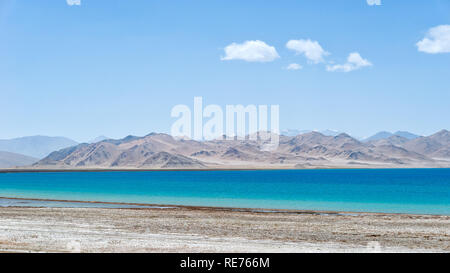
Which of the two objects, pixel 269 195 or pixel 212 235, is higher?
pixel 212 235

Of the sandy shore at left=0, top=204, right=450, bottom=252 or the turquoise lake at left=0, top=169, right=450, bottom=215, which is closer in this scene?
the sandy shore at left=0, top=204, right=450, bottom=252

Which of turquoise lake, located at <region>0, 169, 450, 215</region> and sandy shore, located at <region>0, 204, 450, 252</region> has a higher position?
sandy shore, located at <region>0, 204, 450, 252</region>

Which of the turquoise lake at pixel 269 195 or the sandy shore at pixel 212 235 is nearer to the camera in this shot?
the sandy shore at pixel 212 235

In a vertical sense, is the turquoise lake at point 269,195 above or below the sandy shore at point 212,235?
below

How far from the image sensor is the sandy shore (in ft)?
52.4

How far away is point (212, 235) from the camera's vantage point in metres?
19.6

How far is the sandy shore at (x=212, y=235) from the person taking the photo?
1597cm

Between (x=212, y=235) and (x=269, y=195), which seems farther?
(x=269, y=195)
